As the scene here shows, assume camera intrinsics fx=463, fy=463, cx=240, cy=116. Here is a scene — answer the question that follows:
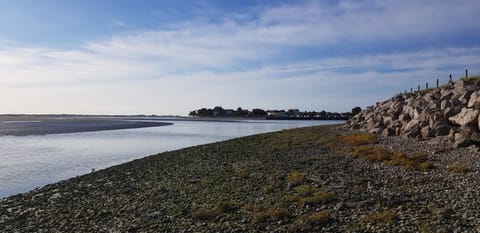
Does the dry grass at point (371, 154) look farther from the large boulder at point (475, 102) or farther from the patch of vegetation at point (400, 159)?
the large boulder at point (475, 102)

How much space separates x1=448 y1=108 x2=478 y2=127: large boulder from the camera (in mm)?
20047

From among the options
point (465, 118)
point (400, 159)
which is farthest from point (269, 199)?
point (465, 118)

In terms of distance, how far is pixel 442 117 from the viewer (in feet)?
78.6

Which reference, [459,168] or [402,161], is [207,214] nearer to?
[459,168]

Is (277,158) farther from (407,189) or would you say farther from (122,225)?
(122,225)

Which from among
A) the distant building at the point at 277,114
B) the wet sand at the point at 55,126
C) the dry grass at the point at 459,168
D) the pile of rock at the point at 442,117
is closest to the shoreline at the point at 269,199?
the dry grass at the point at 459,168

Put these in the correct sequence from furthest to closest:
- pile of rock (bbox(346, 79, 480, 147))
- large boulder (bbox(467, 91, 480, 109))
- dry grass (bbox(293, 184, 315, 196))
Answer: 1. large boulder (bbox(467, 91, 480, 109))
2. pile of rock (bbox(346, 79, 480, 147))
3. dry grass (bbox(293, 184, 315, 196))

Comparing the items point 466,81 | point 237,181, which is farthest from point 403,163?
point 466,81

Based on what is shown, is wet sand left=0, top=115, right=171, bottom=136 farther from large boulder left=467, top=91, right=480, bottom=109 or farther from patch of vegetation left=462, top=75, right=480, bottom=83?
large boulder left=467, top=91, right=480, bottom=109

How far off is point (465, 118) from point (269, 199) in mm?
12451

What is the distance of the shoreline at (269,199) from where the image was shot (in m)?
10.4

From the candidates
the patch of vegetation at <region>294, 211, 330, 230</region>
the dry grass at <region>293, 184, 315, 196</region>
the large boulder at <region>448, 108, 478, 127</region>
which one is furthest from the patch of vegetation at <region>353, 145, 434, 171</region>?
the patch of vegetation at <region>294, 211, 330, 230</region>

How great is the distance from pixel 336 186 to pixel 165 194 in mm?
5476

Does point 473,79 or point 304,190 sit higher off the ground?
point 473,79
